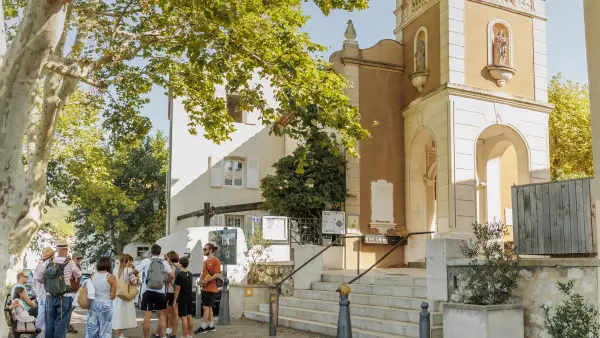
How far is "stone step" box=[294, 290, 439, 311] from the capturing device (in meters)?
11.9

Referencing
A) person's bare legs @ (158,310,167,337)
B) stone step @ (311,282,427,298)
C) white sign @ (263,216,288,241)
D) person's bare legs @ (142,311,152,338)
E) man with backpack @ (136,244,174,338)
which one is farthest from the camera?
white sign @ (263,216,288,241)

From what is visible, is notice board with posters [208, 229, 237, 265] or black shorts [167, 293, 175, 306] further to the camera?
notice board with posters [208, 229, 237, 265]

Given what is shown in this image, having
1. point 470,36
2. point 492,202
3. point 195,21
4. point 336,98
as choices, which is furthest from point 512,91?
point 195,21

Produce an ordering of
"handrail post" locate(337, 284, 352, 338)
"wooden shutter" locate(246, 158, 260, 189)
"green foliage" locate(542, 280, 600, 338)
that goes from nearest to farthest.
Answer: "green foliage" locate(542, 280, 600, 338), "handrail post" locate(337, 284, 352, 338), "wooden shutter" locate(246, 158, 260, 189)

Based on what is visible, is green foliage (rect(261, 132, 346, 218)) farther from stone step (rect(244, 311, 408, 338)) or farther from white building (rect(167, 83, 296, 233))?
white building (rect(167, 83, 296, 233))

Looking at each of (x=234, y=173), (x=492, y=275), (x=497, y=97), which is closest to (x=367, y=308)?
(x=492, y=275)

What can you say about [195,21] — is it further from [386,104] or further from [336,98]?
[386,104]

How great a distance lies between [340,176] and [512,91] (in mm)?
5427

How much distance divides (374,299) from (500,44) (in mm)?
9368

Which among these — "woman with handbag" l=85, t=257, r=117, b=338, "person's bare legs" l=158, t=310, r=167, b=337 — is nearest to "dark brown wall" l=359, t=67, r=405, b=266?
→ "person's bare legs" l=158, t=310, r=167, b=337

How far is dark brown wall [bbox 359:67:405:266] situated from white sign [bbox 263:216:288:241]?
2478 mm

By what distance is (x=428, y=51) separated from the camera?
19156 millimetres

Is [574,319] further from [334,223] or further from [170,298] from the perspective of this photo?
[334,223]

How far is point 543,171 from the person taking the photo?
61.6 feet
